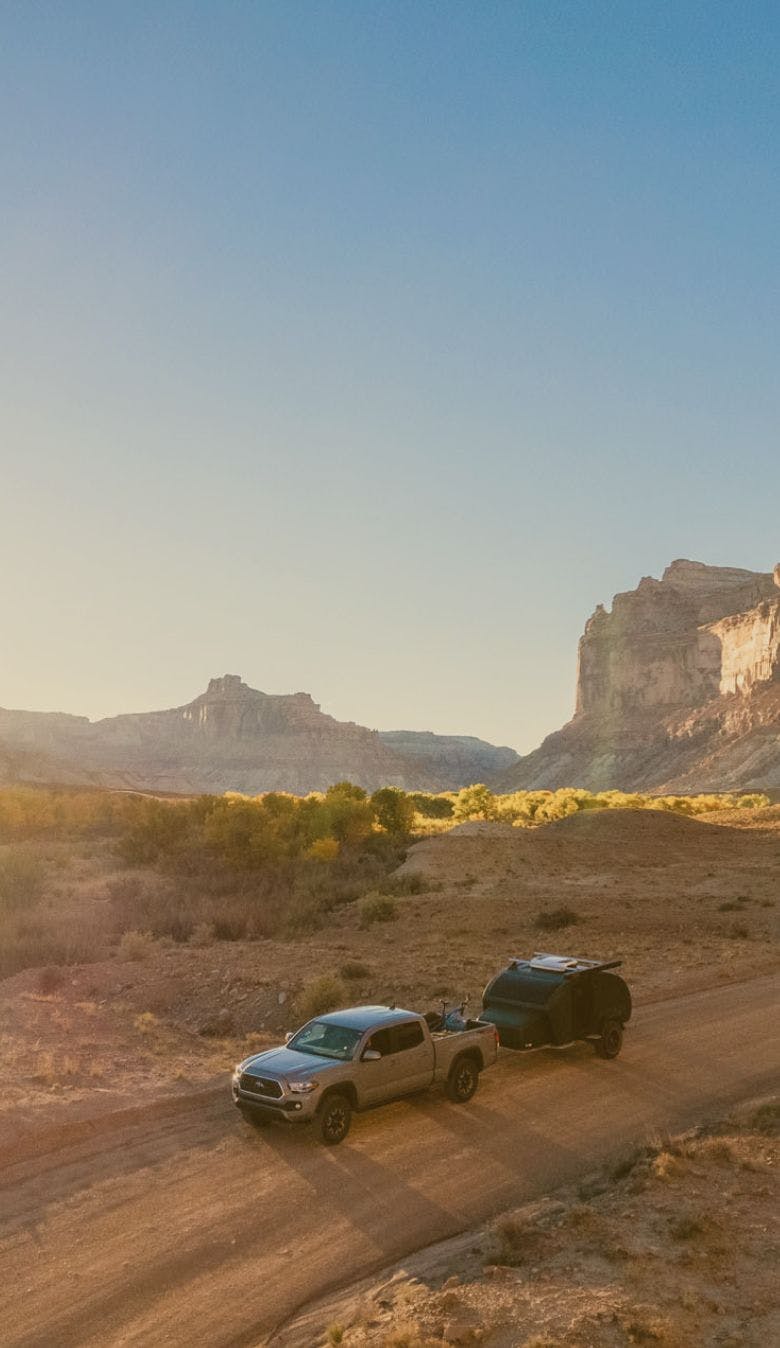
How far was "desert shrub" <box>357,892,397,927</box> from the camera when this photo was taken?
33156mm

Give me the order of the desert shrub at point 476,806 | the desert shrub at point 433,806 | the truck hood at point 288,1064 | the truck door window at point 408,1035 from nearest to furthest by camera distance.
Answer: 1. the truck hood at point 288,1064
2. the truck door window at point 408,1035
3. the desert shrub at point 476,806
4. the desert shrub at point 433,806

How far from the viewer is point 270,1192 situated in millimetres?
11031

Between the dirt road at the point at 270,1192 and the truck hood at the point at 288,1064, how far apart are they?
0.90 meters

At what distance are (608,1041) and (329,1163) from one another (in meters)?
6.24

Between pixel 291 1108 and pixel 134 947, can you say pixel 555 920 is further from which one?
pixel 291 1108

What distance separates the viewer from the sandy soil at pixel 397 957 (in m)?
16.4

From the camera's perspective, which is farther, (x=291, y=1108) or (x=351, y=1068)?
(x=351, y=1068)

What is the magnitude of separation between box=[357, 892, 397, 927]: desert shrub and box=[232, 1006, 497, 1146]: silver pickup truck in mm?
18740

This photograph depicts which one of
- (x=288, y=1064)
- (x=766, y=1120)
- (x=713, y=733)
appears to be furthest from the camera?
(x=713, y=733)

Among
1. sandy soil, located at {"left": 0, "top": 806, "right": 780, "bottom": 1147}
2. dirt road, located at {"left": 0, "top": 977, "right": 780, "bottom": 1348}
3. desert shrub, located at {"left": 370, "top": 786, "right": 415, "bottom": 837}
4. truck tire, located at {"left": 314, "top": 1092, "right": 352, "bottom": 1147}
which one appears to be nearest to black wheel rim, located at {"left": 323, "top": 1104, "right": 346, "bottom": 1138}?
truck tire, located at {"left": 314, "top": 1092, "right": 352, "bottom": 1147}

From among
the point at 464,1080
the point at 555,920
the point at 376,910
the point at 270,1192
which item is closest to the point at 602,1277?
the point at 270,1192

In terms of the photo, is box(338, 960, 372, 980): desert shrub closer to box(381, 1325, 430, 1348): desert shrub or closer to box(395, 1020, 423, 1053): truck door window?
box(395, 1020, 423, 1053): truck door window

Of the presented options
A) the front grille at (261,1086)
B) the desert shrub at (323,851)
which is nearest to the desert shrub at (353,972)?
the front grille at (261,1086)

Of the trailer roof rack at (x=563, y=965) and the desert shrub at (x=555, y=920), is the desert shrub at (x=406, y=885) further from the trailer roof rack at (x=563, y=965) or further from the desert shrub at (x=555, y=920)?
the trailer roof rack at (x=563, y=965)
